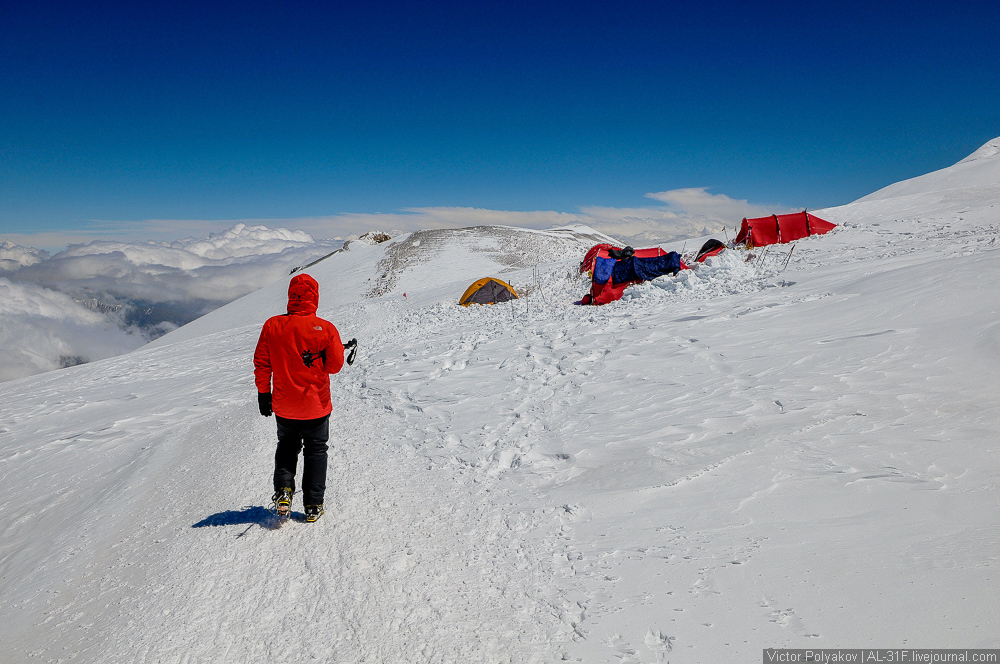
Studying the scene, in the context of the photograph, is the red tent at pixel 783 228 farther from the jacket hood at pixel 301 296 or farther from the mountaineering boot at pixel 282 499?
the mountaineering boot at pixel 282 499

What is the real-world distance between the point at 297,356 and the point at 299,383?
0.23m

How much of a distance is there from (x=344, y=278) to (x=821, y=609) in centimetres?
4034

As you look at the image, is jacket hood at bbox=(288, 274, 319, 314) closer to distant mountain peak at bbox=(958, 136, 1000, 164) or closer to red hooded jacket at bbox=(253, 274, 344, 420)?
red hooded jacket at bbox=(253, 274, 344, 420)

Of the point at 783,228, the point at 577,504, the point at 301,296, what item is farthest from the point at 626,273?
the point at 301,296

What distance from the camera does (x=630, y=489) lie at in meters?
4.27

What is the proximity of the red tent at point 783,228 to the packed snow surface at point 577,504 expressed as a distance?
8.00 meters

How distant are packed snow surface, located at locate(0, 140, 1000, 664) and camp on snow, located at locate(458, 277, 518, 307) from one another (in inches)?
363

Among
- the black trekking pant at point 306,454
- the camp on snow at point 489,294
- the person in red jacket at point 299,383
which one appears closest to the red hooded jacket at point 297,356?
the person in red jacket at point 299,383

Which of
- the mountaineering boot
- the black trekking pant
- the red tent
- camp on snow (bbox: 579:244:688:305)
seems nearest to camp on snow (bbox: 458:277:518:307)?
camp on snow (bbox: 579:244:688:305)

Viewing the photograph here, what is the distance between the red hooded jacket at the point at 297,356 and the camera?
3770 millimetres

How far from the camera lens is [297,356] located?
3.78 m

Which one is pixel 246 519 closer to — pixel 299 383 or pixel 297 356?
pixel 299 383

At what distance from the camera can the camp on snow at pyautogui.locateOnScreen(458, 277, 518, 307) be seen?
727 inches

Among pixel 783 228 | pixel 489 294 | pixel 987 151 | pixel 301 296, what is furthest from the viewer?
pixel 987 151
